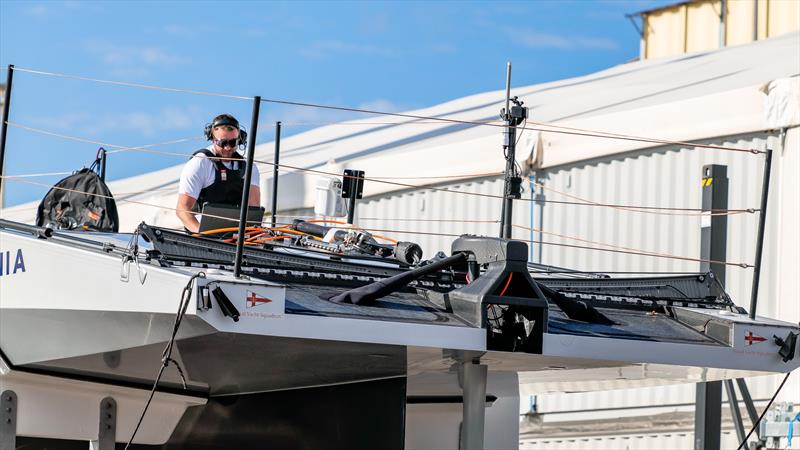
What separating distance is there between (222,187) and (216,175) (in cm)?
10

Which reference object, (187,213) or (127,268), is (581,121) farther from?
(127,268)

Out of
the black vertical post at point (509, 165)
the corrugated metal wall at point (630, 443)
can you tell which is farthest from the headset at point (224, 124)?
the corrugated metal wall at point (630, 443)

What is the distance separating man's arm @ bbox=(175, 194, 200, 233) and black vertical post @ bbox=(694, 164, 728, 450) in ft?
11.5

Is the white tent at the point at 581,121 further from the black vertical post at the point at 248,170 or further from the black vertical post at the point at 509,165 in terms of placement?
the black vertical post at the point at 248,170

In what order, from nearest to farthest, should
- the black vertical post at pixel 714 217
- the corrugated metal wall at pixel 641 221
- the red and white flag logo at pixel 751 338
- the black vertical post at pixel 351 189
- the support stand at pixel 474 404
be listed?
the support stand at pixel 474 404 < the red and white flag logo at pixel 751 338 < the black vertical post at pixel 351 189 < the black vertical post at pixel 714 217 < the corrugated metal wall at pixel 641 221

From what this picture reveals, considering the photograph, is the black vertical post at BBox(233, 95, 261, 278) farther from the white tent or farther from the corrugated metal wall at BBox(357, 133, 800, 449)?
the corrugated metal wall at BBox(357, 133, 800, 449)

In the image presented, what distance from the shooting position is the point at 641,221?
1230 cm

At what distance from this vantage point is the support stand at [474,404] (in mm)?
6023

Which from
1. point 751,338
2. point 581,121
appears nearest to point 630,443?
point 581,121

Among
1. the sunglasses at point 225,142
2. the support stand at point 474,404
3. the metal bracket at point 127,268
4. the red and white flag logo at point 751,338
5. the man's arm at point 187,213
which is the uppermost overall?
the sunglasses at point 225,142

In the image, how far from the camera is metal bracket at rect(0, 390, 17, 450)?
19.9 feet

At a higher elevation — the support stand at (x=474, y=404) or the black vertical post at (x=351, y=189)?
the black vertical post at (x=351, y=189)

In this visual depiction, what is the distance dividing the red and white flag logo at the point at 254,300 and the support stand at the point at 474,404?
3.88ft

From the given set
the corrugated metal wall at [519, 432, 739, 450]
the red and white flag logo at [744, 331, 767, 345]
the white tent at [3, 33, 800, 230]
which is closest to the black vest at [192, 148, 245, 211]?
the white tent at [3, 33, 800, 230]
